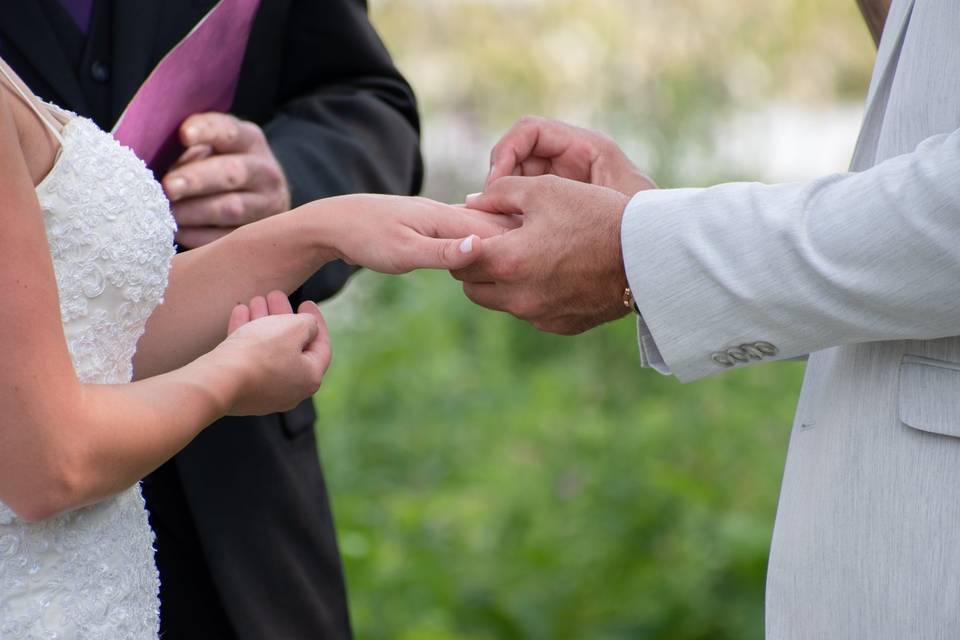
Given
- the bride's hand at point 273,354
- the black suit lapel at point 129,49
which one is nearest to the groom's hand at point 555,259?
the bride's hand at point 273,354

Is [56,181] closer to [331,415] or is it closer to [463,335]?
[331,415]

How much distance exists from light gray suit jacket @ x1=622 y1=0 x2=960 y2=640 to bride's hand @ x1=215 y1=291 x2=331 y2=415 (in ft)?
1.54

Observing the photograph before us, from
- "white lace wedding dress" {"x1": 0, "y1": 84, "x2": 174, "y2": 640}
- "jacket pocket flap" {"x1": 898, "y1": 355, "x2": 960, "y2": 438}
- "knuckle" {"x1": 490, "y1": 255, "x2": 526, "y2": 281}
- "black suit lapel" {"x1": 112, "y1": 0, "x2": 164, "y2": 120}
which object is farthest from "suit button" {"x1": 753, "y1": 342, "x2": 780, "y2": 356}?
"black suit lapel" {"x1": 112, "y1": 0, "x2": 164, "y2": 120}

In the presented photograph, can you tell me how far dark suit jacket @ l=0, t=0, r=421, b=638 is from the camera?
198cm

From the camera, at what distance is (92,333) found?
1504 millimetres

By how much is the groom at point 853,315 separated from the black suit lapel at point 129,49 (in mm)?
821

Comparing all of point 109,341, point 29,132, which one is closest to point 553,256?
point 109,341

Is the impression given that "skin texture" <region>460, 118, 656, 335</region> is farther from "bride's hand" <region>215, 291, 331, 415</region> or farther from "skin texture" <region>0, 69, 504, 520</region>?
"bride's hand" <region>215, 291, 331, 415</region>

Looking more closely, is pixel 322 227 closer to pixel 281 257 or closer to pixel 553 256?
pixel 281 257

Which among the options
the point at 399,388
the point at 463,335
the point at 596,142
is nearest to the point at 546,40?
the point at 463,335

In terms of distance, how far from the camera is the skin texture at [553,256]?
5.74 feet

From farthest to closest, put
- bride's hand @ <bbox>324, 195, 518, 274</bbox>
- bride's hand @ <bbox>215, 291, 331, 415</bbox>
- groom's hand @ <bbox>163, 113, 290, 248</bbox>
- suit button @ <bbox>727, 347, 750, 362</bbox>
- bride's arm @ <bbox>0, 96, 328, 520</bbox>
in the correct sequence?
groom's hand @ <bbox>163, 113, 290, 248</bbox> → bride's hand @ <bbox>324, 195, 518, 274</bbox> → suit button @ <bbox>727, 347, 750, 362</bbox> → bride's hand @ <bbox>215, 291, 331, 415</bbox> → bride's arm @ <bbox>0, 96, 328, 520</bbox>

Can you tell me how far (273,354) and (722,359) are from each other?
641 millimetres

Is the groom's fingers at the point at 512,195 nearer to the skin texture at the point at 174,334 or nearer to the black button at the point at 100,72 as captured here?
the skin texture at the point at 174,334
